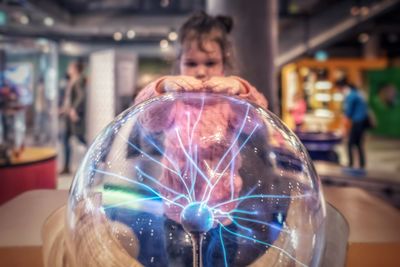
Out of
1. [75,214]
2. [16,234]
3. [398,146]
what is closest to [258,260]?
[75,214]

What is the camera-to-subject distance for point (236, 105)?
2.41 feet

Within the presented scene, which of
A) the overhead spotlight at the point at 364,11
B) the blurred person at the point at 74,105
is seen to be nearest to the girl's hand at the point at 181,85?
the blurred person at the point at 74,105

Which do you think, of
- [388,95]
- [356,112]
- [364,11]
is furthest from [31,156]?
[388,95]

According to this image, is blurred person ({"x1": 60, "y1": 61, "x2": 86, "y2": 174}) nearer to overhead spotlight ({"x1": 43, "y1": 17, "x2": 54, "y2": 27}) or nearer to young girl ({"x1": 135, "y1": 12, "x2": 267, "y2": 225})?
overhead spotlight ({"x1": 43, "y1": 17, "x2": 54, "y2": 27})

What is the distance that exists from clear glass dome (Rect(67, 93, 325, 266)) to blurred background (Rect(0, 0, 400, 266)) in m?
0.46

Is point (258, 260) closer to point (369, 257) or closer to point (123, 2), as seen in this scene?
point (369, 257)

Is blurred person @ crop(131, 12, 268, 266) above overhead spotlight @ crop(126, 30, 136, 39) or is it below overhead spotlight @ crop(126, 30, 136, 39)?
below

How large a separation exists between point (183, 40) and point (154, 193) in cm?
56

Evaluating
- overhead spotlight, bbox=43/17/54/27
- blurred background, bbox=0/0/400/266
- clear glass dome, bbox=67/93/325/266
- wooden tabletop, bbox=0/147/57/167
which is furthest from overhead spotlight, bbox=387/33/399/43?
clear glass dome, bbox=67/93/325/266

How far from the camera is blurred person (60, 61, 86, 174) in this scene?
5.81m

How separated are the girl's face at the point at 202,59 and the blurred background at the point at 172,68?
0.87 ft

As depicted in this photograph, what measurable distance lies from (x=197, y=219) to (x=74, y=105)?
5.49 metres

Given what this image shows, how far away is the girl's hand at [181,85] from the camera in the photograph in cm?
79

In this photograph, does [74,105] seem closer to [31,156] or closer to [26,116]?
[26,116]
